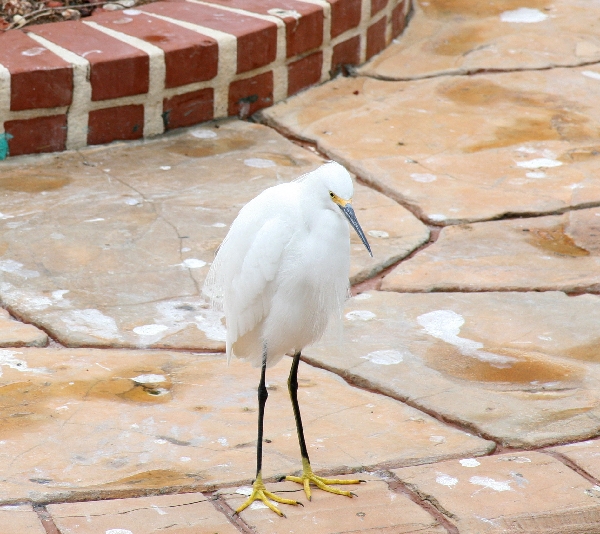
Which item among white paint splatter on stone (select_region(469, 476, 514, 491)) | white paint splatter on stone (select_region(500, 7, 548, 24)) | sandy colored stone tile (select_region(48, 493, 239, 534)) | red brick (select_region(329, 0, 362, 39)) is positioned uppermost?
red brick (select_region(329, 0, 362, 39))

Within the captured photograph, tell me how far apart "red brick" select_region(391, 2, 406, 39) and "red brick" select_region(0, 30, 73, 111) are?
6.37 feet

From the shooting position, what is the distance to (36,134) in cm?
364

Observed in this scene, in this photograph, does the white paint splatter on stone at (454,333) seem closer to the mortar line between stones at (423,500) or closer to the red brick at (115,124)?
the mortar line between stones at (423,500)

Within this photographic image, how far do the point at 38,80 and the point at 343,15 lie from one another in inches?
58.4

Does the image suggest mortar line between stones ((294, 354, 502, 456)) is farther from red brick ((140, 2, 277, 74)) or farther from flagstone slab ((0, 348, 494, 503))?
red brick ((140, 2, 277, 74))

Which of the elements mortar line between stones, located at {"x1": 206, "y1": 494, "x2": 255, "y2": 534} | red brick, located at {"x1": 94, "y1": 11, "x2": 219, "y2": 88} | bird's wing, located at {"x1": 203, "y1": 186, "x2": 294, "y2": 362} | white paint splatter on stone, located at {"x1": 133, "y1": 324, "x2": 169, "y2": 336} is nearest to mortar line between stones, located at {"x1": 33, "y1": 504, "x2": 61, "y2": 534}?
mortar line between stones, located at {"x1": 206, "y1": 494, "x2": 255, "y2": 534}

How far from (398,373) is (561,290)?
2.30 feet

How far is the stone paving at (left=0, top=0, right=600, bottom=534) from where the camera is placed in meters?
2.04

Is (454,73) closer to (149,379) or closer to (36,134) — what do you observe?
(36,134)

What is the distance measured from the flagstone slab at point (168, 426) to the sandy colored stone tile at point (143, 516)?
2.0 inches

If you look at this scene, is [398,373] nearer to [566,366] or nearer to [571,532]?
[566,366]

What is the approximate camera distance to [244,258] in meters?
2.10

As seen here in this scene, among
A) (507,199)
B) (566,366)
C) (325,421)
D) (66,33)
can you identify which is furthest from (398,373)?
(66,33)

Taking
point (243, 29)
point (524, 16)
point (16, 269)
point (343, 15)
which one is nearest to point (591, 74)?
point (524, 16)
